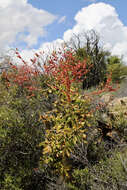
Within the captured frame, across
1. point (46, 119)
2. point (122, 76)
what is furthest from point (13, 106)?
point (122, 76)

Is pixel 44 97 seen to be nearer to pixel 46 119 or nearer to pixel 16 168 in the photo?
pixel 46 119

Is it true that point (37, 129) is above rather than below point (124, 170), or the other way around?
above

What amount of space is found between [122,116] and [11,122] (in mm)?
3402

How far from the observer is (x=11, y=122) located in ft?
15.1

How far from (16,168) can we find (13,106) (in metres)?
1.66

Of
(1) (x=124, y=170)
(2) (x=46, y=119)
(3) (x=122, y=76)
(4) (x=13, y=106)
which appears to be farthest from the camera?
(3) (x=122, y=76)

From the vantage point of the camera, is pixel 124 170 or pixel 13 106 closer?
pixel 124 170

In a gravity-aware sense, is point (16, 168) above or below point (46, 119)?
below

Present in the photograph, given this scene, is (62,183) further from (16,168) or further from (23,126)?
(23,126)

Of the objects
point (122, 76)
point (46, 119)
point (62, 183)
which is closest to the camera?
point (62, 183)

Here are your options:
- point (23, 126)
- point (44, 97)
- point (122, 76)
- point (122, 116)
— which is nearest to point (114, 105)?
point (122, 116)

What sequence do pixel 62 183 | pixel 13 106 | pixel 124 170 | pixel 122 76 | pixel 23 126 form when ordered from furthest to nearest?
pixel 122 76 < pixel 13 106 < pixel 23 126 < pixel 62 183 < pixel 124 170

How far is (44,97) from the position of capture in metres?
5.33

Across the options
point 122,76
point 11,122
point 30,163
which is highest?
point 122,76
